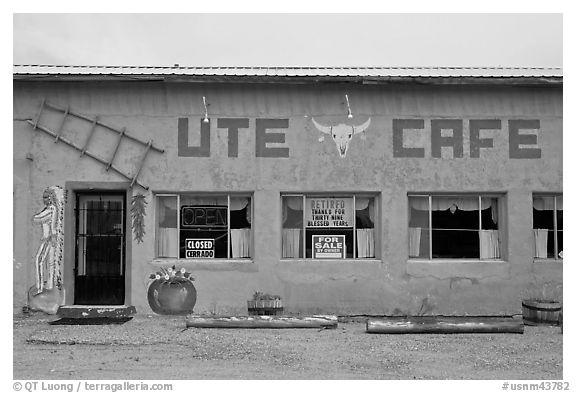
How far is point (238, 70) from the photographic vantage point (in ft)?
38.4

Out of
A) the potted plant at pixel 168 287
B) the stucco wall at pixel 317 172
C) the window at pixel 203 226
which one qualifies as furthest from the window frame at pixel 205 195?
the potted plant at pixel 168 287

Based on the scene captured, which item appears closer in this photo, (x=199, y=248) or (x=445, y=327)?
(x=445, y=327)

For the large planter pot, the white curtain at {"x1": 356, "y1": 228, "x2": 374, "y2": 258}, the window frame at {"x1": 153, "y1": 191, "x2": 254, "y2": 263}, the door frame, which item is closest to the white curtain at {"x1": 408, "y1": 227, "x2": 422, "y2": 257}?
the white curtain at {"x1": 356, "y1": 228, "x2": 374, "y2": 258}

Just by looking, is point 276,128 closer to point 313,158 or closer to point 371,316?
point 313,158

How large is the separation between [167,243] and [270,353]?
384cm

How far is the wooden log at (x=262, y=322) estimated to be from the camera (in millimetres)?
10305

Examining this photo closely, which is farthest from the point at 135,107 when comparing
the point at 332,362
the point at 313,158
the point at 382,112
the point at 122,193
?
the point at 332,362

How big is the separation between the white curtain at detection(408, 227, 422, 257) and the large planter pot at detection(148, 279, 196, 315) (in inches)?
164

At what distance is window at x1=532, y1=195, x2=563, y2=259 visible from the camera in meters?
11.7

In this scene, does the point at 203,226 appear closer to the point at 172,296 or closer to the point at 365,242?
the point at 172,296

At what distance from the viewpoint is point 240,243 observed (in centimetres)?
1162

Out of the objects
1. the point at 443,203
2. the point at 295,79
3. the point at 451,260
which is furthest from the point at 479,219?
the point at 295,79

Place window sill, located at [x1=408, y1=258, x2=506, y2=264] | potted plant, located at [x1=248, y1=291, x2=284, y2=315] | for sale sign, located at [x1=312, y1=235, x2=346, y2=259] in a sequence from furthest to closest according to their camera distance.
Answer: for sale sign, located at [x1=312, y1=235, x2=346, y2=259] < window sill, located at [x1=408, y1=258, x2=506, y2=264] < potted plant, located at [x1=248, y1=291, x2=284, y2=315]

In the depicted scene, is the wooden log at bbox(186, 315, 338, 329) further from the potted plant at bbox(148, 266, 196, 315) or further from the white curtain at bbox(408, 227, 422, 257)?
the white curtain at bbox(408, 227, 422, 257)
